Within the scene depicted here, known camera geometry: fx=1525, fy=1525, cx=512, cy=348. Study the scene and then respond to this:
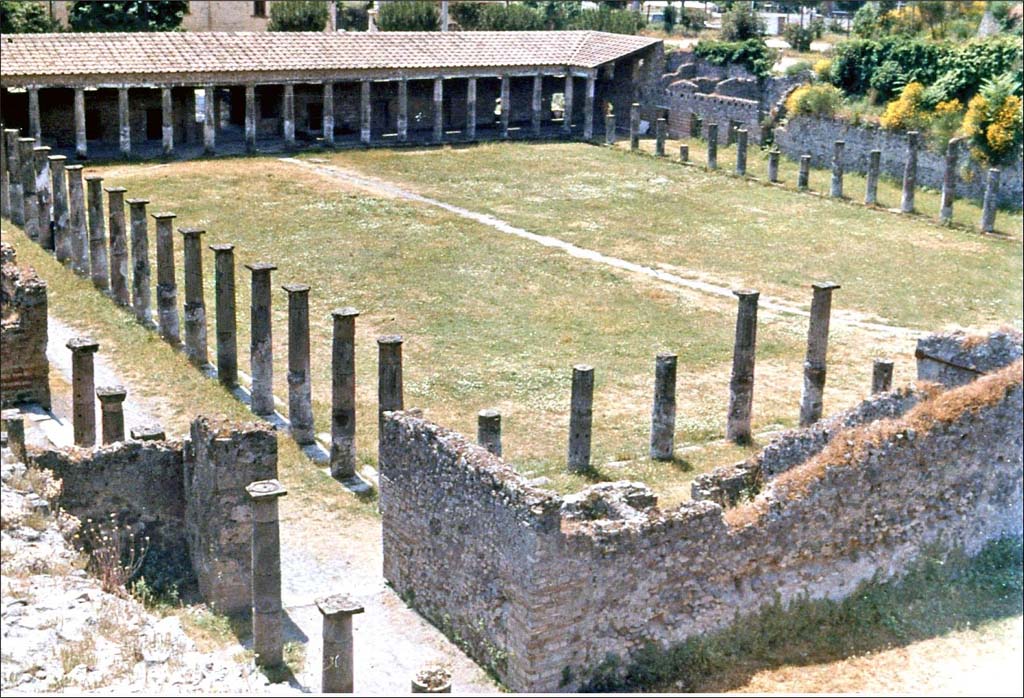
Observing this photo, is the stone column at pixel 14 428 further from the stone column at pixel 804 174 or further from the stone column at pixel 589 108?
the stone column at pixel 589 108

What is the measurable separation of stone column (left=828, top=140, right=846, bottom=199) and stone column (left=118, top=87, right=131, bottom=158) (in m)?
Answer: 18.9

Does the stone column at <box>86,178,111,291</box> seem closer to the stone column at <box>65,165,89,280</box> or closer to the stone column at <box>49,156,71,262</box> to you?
the stone column at <box>65,165,89,280</box>

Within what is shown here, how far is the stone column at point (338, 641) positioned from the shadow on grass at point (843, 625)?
2.09m

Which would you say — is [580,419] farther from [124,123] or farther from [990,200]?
[124,123]

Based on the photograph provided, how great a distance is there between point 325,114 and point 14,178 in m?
13.3

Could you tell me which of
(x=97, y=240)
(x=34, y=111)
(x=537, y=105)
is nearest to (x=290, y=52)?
(x=34, y=111)

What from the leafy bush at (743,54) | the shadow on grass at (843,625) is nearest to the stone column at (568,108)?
the leafy bush at (743,54)

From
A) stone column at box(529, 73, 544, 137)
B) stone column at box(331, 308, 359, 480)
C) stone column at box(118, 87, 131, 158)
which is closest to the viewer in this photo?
stone column at box(331, 308, 359, 480)

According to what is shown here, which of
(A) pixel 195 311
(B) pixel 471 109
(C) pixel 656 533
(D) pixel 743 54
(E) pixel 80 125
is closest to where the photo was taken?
(C) pixel 656 533

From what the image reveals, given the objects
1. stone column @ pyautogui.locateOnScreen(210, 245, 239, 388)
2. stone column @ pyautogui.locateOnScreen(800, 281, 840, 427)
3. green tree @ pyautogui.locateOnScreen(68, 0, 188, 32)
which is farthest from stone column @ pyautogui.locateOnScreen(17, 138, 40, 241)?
stone column @ pyautogui.locateOnScreen(800, 281, 840, 427)

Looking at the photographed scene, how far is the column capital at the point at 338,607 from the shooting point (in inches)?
477

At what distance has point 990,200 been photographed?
35312 mm

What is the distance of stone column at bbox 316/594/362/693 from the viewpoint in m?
12.1

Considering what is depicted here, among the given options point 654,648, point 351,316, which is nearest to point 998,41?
point 351,316
